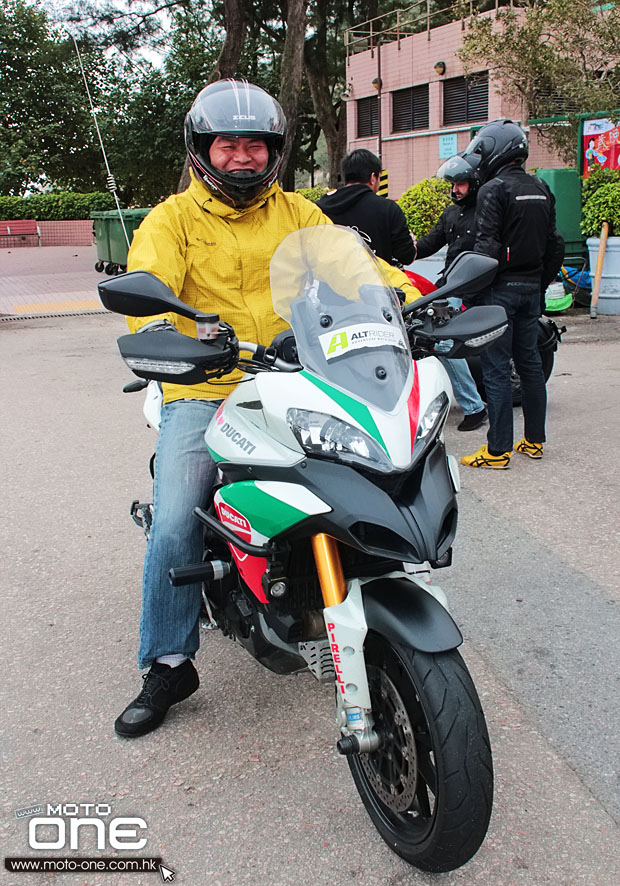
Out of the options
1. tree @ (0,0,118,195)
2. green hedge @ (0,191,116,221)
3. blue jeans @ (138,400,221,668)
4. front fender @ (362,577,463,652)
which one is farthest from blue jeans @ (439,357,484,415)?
tree @ (0,0,118,195)

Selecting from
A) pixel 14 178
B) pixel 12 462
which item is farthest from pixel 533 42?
pixel 14 178

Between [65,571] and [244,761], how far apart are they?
5.95 feet

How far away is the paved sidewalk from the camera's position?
47.8 ft

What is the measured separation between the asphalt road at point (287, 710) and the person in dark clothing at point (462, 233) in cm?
106

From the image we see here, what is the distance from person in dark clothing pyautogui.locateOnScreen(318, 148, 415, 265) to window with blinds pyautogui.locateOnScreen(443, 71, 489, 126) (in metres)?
21.7

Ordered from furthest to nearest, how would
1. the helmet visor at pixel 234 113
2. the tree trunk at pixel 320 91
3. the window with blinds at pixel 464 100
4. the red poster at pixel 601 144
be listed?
the tree trunk at pixel 320 91
the window with blinds at pixel 464 100
the red poster at pixel 601 144
the helmet visor at pixel 234 113

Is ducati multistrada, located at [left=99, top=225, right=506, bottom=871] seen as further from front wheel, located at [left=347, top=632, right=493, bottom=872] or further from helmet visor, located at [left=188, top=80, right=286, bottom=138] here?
helmet visor, located at [left=188, top=80, right=286, bottom=138]

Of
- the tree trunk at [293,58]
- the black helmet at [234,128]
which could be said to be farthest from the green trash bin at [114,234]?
the black helmet at [234,128]

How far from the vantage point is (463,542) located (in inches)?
177

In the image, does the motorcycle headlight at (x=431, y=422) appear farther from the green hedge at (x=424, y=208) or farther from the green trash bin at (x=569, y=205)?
the green hedge at (x=424, y=208)

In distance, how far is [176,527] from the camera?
9.20 ft

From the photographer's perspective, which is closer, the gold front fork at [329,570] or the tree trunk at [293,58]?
the gold front fork at [329,570]

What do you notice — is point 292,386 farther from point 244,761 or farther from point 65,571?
point 65,571

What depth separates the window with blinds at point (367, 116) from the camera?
3247 centimetres
